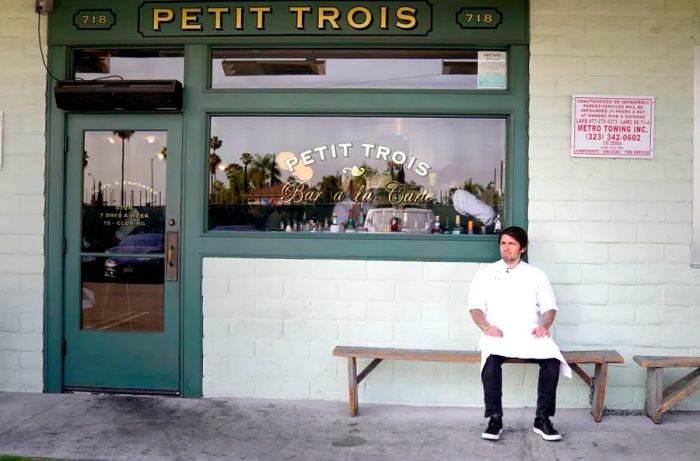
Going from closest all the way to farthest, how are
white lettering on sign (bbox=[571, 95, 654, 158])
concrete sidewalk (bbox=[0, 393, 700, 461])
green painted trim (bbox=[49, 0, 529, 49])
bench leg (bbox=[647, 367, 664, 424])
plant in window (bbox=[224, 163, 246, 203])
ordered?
concrete sidewalk (bbox=[0, 393, 700, 461]), bench leg (bbox=[647, 367, 664, 424]), white lettering on sign (bbox=[571, 95, 654, 158]), green painted trim (bbox=[49, 0, 529, 49]), plant in window (bbox=[224, 163, 246, 203])

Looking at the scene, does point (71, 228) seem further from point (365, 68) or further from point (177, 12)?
point (365, 68)

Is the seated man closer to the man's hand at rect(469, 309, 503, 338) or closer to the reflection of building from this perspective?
the man's hand at rect(469, 309, 503, 338)

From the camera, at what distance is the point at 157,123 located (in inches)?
209

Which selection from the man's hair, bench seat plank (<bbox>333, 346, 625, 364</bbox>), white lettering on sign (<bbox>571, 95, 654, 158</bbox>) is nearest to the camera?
the man's hair

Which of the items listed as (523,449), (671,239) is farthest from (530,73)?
(523,449)

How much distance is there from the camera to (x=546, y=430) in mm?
4430

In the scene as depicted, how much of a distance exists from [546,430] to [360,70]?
293 cm

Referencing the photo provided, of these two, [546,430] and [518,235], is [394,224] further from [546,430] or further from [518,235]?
[546,430]

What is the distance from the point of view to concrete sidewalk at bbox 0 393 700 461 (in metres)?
4.18

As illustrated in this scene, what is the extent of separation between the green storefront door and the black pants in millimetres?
2388

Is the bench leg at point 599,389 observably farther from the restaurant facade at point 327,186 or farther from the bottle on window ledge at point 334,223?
the bottle on window ledge at point 334,223

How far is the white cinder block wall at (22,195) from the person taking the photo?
536 cm

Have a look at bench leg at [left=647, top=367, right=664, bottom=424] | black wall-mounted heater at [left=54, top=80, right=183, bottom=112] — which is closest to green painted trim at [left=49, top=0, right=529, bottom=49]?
black wall-mounted heater at [left=54, top=80, right=183, bottom=112]

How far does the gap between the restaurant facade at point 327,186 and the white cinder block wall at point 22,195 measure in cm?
2
